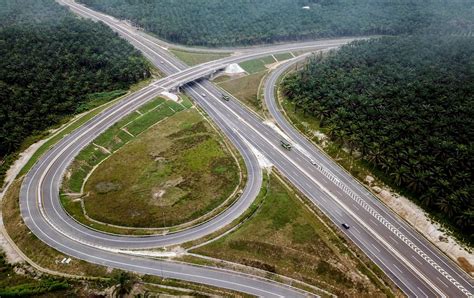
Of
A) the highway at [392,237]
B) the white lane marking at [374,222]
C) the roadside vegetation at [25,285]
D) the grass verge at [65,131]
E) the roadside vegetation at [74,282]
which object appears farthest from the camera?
the grass verge at [65,131]

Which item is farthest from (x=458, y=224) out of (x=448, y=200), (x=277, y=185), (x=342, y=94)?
(x=342, y=94)

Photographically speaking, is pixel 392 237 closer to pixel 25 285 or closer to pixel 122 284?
pixel 122 284

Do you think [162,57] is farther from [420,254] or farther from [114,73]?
[420,254]

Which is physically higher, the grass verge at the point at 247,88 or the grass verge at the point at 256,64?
the grass verge at the point at 256,64

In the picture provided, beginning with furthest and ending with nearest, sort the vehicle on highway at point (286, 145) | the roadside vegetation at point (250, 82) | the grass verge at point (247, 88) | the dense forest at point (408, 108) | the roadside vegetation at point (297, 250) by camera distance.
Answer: the roadside vegetation at point (250, 82)
the grass verge at point (247, 88)
the vehicle on highway at point (286, 145)
the dense forest at point (408, 108)
the roadside vegetation at point (297, 250)

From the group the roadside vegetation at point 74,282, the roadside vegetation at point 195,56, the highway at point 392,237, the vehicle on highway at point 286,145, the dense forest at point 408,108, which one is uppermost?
the roadside vegetation at point 195,56

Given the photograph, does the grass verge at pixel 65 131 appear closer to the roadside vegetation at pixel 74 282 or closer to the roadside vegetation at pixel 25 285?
the roadside vegetation at pixel 74 282

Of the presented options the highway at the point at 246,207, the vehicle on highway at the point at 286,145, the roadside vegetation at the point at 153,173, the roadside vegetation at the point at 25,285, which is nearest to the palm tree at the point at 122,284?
the highway at the point at 246,207
